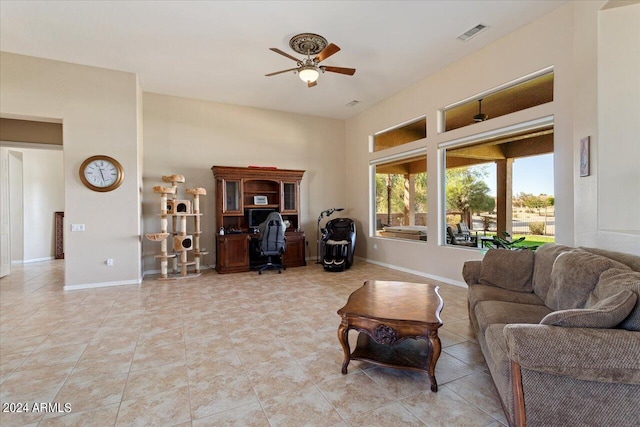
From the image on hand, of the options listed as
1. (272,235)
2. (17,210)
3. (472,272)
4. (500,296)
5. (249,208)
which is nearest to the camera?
(500,296)

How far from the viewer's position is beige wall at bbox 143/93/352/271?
19.5ft

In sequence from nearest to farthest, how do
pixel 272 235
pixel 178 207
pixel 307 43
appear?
pixel 307 43, pixel 178 207, pixel 272 235

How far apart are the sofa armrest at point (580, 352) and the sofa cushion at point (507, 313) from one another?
0.66m

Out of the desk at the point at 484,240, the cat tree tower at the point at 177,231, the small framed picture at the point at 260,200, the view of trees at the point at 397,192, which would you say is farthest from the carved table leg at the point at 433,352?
the small framed picture at the point at 260,200

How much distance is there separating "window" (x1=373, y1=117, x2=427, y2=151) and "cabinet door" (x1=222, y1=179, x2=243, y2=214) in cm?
319

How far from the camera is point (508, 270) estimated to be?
289cm

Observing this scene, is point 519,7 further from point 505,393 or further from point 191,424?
point 191,424

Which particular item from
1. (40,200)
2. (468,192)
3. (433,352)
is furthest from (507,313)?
(40,200)

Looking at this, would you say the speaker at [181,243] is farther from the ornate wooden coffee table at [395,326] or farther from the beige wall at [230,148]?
the ornate wooden coffee table at [395,326]

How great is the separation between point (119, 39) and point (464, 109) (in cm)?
512

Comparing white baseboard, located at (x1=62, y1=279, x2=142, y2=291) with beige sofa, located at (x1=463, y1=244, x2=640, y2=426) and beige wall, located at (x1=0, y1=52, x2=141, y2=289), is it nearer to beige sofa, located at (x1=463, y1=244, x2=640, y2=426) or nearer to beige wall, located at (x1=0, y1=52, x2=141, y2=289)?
beige wall, located at (x1=0, y1=52, x2=141, y2=289)

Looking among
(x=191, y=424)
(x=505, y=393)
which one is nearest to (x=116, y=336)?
(x=191, y=424)

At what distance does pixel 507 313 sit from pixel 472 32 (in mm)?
3643

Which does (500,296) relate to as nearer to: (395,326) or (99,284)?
(395,326)
